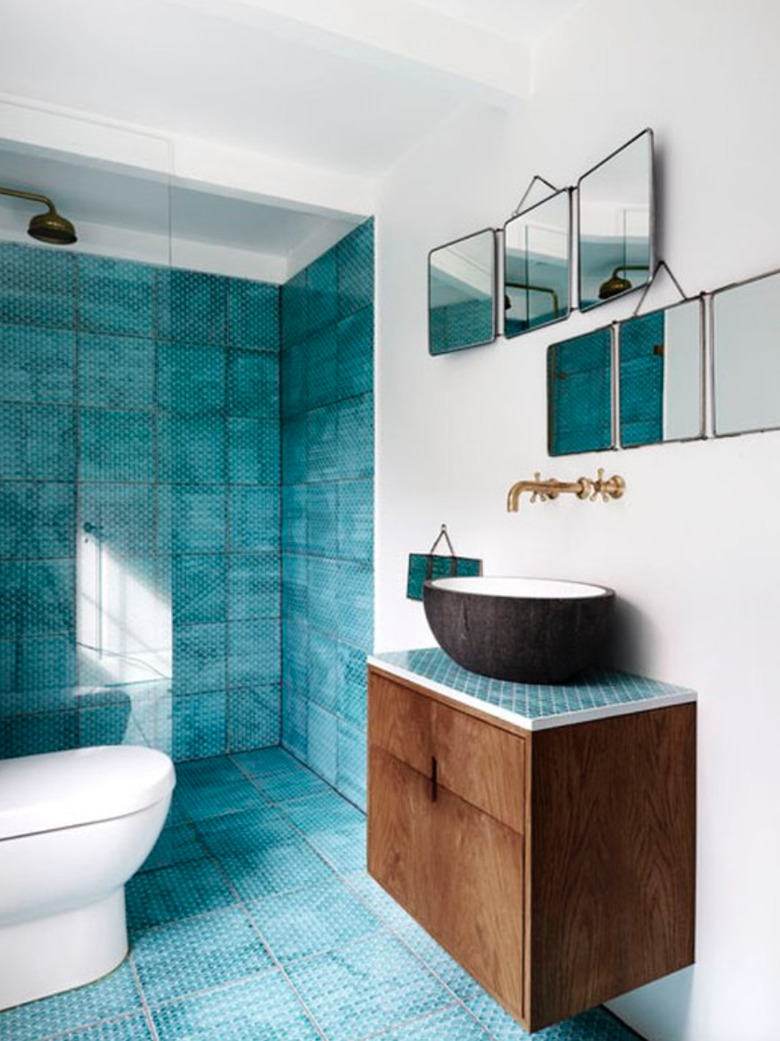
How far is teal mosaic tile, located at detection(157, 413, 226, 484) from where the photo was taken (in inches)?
129

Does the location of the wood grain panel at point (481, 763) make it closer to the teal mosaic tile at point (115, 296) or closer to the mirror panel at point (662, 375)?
the mirror panel at point (662, 375)

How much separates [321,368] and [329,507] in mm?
597

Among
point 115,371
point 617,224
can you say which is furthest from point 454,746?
point 115,371

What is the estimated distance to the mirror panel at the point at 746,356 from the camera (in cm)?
135

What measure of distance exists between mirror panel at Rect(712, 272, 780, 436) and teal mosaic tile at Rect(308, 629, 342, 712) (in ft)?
6.44

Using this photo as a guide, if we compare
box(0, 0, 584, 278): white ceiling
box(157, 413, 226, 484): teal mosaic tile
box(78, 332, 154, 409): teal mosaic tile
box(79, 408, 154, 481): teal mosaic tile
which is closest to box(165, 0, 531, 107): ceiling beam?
box(0, 0, 584, 278): white ceiling

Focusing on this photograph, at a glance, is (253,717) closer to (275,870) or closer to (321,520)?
(321,520)

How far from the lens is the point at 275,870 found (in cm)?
241

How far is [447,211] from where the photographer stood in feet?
7.63

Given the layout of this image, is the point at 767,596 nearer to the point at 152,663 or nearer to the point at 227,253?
the point at 152,663

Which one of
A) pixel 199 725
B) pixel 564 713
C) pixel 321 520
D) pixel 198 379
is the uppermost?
pixel 198 379

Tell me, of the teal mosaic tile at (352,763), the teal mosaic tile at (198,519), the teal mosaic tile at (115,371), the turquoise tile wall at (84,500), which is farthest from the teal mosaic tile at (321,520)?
the teal mosaic tile at (115,371)

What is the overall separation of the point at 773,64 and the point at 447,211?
1.10 meters

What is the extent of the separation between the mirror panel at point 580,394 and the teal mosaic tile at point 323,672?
1.53 metres
